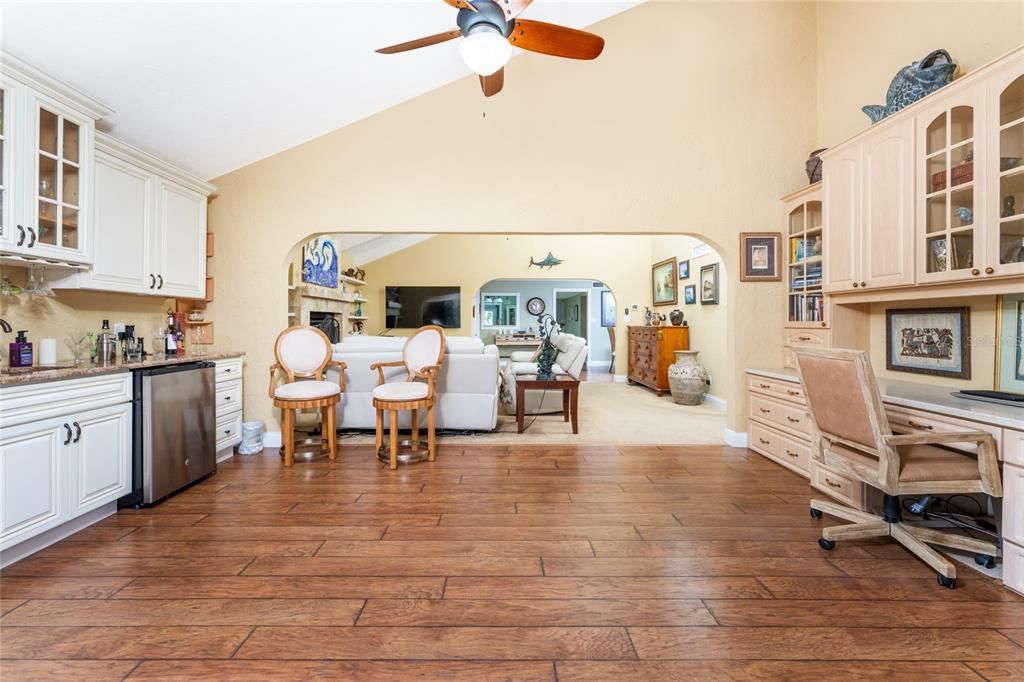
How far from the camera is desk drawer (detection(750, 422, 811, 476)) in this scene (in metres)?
3.29

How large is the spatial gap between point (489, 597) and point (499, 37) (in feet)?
8.05

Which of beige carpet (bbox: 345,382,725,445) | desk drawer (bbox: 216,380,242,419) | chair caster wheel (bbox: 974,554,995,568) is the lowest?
chair caster wheel (bbox: 974,554,995,568)

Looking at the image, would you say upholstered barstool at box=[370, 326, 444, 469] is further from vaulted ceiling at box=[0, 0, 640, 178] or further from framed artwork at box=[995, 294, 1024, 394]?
framed artwork at box=[995, 294, 1024, 394]

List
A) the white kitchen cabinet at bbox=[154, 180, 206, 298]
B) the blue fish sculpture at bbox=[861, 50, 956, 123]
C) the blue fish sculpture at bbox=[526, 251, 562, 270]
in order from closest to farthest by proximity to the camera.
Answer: the blue fish sculpture at bbox=[861, 50, 956, 123]
the white kitchen cabinet at bbox=[154, 180, 206, 298]
the blue fish sculpture at bbox=[526, 251, 562, 270]

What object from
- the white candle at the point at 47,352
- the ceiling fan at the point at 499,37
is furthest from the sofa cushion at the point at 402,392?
the ceiling fan at the point at 499,37

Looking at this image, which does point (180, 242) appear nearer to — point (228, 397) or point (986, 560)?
point (228, 397)

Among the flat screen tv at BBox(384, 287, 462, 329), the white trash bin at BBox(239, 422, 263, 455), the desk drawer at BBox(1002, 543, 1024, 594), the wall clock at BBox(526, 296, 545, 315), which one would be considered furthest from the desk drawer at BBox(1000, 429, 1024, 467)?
the wall clock at BBox(526, 296, 545, 315)

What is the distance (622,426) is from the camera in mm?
5059

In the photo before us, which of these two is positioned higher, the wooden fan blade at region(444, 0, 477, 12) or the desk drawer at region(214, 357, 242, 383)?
the wooden fan blade at region(444, 0, 477, 12)

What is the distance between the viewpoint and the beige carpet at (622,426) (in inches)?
176

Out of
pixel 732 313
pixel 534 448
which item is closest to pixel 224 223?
pixel 534 448

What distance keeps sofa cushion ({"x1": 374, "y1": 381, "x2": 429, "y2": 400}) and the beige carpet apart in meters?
0.95

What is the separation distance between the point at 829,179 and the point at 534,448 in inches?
123

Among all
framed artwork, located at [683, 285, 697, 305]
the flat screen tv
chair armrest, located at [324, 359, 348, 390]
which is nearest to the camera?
chair armrest, located at [324, 359, 348, 390]
